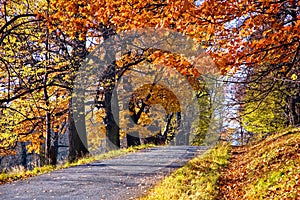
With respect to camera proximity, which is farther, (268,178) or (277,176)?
(268,178)

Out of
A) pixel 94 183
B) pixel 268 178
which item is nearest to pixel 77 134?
pixel 94 183

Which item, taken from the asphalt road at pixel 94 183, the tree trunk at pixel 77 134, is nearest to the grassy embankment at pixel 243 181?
the asphalt road at pixel 94 183

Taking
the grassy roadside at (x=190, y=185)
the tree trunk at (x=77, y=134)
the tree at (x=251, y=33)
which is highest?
the tree at (x=251, y=33)

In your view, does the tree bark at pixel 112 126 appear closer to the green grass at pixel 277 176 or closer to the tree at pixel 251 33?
the tree at pixel 251 33

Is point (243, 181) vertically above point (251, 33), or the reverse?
point (251, 33)

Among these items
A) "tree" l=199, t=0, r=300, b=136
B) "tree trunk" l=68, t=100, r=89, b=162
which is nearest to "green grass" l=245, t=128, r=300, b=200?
"tree" l=199, t=0, r=300, b=136

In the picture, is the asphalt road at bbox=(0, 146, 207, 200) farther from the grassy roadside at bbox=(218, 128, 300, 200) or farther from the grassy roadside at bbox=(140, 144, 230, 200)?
the grassy roadside at bbox=(218, 128, 300, 200)

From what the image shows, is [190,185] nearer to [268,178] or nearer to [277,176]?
[268,178]

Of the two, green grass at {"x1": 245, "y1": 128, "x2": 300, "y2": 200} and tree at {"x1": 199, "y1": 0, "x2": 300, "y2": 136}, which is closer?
green grass at {"x1": 245, "y1": 128, "x2": 300, "y2": 200}

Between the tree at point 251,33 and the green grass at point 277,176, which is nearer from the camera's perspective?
the green grass at point 277,176

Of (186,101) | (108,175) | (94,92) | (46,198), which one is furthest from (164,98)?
(46,198)

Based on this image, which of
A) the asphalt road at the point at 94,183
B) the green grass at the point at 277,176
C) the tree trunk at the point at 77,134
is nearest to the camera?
the green grass at the point at 277,176

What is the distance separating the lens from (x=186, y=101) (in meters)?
23.2

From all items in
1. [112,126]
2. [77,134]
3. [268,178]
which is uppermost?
[112,126]
